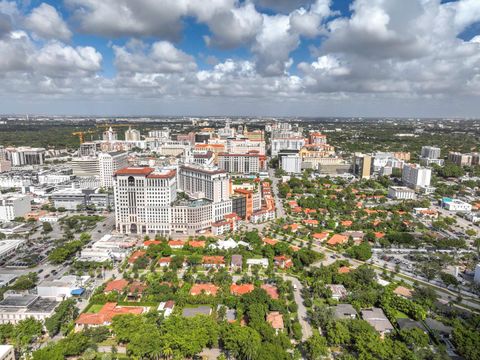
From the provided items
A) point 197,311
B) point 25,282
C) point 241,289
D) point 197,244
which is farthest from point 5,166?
point 197,311

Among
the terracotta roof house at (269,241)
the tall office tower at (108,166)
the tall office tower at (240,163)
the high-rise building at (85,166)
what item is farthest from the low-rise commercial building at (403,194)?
the high-rise building at (85,166)

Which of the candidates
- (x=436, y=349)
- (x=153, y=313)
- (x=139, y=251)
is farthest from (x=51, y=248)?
(x=436, y=349)

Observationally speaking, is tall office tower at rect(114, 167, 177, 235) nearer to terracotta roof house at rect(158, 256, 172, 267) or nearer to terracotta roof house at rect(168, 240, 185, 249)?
terracotta roof house at rect(168, 240, 185, 249)

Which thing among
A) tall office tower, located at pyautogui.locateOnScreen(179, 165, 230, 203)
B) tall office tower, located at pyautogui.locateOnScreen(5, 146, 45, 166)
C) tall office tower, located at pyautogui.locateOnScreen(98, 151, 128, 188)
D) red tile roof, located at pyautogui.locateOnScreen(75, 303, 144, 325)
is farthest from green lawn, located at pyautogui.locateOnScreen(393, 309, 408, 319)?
tall office tower, located at pyautogui.locateOnScreen(5, 146, 45, 166)

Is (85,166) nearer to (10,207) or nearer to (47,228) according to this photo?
(10,207)

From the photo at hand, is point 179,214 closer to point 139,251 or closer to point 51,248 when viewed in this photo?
point 139,251

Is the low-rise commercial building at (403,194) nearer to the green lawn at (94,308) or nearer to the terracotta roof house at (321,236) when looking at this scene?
the terracotta roof house at (321,236)
